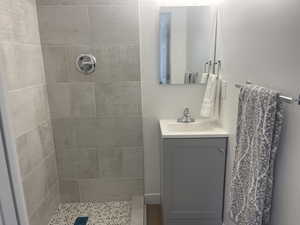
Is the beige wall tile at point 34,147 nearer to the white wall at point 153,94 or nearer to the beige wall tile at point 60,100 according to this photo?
the beige wall tile at point 60,100

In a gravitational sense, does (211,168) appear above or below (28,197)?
above

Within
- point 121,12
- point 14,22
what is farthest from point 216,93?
point 14,22

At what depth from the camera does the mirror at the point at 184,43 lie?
2029mm

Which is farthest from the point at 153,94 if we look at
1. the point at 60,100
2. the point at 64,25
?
the point at 64,25

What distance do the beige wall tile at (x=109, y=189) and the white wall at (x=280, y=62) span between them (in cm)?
149

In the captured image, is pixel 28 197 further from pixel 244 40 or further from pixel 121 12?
pixel 244 40

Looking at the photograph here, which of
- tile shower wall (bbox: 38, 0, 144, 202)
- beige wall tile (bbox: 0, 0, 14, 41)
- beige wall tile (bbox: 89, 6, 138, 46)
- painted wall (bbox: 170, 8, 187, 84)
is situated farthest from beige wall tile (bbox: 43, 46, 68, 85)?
painted wall (bbox: 170, 8, 187, 84)

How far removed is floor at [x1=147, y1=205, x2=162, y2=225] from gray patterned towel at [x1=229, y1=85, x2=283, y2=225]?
1033mm

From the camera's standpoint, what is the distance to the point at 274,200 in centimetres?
117

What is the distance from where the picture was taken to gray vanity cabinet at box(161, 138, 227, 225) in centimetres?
182

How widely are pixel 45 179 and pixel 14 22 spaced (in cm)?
134

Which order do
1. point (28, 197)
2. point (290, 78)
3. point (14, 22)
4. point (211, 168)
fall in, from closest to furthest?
1. point (290, 78)
2. point (14, 22)
3. point (28, 197)
4. point (211, 168)

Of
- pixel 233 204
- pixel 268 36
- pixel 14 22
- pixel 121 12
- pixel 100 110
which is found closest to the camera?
pixel 268 36

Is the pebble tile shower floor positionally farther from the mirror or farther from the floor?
the mirror
